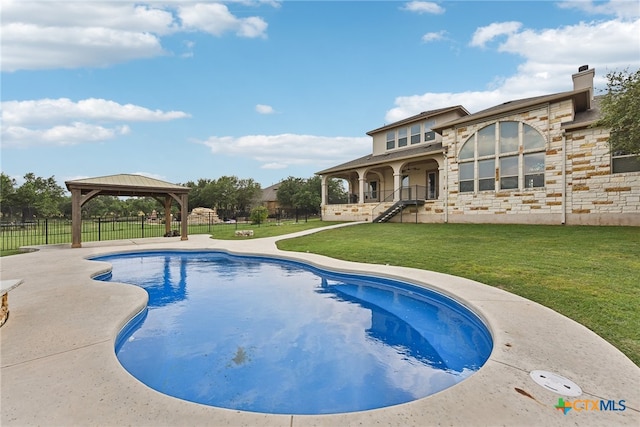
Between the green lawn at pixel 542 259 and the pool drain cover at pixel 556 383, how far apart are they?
1.12 metres

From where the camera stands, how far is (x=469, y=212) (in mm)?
15789

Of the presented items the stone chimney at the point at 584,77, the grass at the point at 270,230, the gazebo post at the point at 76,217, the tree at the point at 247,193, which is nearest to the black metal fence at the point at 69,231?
the grass at the point at 270,230

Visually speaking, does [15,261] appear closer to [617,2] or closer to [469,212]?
[469,212]

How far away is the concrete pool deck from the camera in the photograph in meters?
2.07

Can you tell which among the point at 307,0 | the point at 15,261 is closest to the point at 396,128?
the point at 307,0

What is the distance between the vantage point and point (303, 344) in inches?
169

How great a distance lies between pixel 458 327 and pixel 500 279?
2.17 meters

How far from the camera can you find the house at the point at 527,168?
39.3 ft

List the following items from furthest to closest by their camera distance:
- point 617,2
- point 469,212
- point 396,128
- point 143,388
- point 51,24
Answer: point 396,128 → point 469,212 → point 617,2 → point 51,24 → point 143,388

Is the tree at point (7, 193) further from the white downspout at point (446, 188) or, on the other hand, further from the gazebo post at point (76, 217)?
the white downspout at point (446, 188)

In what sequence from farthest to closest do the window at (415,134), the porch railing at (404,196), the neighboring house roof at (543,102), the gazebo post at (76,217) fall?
the window at (415,134) → the porch railing at (404,196) → the neighboring house roof at (543,102) → the gazebo post at (76,217)

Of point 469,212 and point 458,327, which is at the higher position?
point 469,212

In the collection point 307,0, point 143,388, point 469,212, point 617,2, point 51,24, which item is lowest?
point 143,388

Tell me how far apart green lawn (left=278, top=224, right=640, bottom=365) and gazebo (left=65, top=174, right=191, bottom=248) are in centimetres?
650
